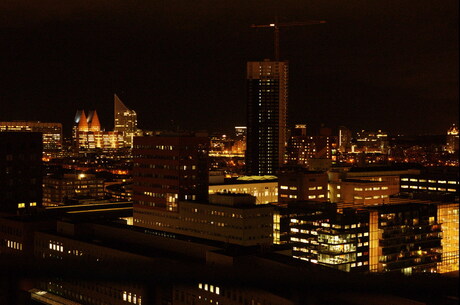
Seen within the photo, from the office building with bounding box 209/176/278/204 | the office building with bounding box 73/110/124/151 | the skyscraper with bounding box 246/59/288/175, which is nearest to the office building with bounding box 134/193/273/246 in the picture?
the office building with bounding box 209/176/278/204

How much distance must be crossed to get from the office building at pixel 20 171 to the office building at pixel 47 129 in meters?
36.9

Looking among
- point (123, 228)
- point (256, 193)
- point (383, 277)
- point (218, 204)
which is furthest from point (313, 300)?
point (256, 193)

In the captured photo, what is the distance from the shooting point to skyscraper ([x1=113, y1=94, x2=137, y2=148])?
5853cm

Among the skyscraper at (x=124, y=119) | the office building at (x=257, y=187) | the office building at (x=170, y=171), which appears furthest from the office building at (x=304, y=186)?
the skyscraper at (x=124, y=119)

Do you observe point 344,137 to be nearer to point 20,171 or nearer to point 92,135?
point 92,135

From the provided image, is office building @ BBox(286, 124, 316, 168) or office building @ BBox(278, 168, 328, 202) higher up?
office building @ BBox(286, 124, 316, 168)

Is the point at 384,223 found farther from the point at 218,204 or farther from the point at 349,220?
the point at 218,204

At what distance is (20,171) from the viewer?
39.4ft

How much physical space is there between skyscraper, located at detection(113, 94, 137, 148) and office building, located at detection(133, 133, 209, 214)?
144 feet

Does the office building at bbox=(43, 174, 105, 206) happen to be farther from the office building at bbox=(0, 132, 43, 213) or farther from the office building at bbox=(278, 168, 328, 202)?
the office building at bbox=(0, 132, 43, 213)

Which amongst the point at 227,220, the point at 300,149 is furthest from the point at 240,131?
the point at 227,220

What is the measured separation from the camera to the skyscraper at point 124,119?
58.5 metres

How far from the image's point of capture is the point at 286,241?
13.2m

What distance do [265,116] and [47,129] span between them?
1184 inches
